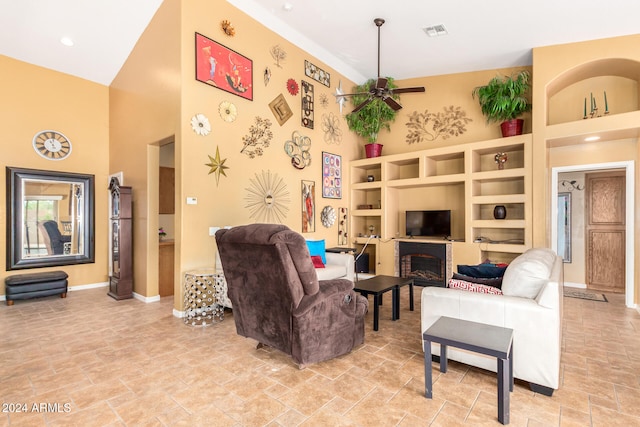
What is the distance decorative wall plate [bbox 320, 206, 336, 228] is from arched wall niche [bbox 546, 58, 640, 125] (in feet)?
13.0

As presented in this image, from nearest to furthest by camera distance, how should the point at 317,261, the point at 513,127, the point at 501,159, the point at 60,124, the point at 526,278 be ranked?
1. the point at 526,278
2. the point at 317,261
3. the point at 513,127
4. the point at 501,159
5. the point at 60,124

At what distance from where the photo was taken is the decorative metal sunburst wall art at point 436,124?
237 inches

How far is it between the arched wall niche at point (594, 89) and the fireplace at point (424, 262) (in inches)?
110

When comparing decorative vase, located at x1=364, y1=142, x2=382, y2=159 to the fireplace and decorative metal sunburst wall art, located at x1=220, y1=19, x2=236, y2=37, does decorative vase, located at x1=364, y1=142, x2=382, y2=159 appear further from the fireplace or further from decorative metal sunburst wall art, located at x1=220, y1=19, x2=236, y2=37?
decorative metal sunburst wall art, located at x1=220, y1=19, x2=236, y2=37

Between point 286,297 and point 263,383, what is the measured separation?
65 centimetres

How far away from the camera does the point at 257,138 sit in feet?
16.0

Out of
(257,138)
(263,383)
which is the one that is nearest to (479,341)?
(263,383)

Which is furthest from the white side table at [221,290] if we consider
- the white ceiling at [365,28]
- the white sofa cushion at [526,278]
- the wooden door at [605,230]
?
the wooden door at [605,230]

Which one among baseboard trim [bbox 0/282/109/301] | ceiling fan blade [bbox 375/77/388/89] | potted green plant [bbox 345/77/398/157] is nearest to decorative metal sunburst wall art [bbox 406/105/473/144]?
potted green plant [bbox 345/77/398/157]

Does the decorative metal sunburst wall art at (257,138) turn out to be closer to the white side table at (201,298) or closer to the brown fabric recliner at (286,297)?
the white side table at (201,298)

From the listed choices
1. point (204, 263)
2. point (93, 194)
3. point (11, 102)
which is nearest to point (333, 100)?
point (204, 263)

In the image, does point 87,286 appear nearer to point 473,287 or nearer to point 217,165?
point 217,165

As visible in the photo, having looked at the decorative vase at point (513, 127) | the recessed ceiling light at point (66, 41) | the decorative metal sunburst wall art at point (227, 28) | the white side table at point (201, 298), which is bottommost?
the white side table at point (201, 298)

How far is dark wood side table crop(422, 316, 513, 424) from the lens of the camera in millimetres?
1866
